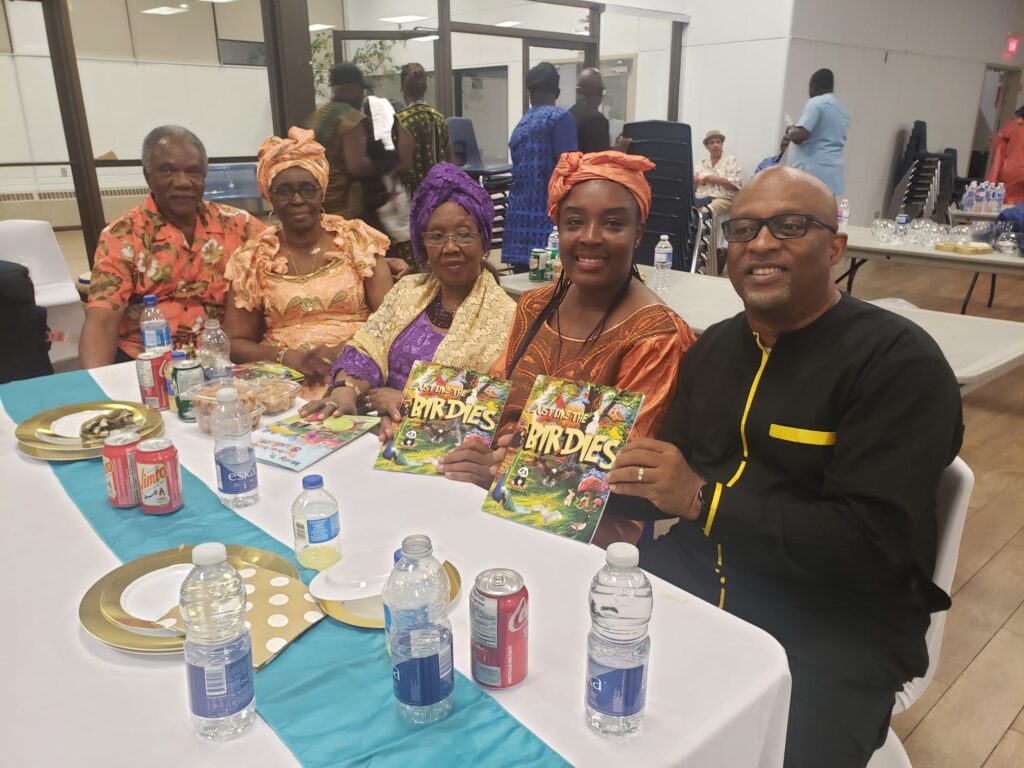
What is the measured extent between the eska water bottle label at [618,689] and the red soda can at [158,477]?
98cm

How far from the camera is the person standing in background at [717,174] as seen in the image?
8.26 meters

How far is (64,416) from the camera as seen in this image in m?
2.01

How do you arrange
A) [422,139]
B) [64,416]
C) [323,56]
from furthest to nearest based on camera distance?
[323,56]
[422,139]
[64,416]

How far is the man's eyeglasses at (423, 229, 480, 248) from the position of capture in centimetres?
218

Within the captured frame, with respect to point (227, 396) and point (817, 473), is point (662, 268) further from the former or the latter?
point (227, 396)

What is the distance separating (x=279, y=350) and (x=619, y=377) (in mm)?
1424

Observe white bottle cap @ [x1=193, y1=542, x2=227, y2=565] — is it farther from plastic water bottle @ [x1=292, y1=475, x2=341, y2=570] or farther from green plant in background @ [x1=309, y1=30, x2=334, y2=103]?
green plant in background @ [x1=309, y1=30, x2=334, y2=103]

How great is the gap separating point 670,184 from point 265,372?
2.98m

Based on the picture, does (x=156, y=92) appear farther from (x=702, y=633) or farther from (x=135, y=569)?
(x=702, y=633)

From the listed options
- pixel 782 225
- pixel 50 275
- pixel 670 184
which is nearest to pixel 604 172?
pixel 782 225

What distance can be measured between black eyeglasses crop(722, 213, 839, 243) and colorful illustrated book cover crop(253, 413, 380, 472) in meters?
1.05

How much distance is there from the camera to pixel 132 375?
245 cm

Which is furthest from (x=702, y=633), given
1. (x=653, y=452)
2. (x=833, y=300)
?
(x=833, y=300)

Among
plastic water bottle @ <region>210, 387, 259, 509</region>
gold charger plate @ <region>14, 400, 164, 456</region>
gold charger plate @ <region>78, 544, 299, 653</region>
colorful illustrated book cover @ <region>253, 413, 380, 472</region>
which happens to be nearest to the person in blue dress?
colorful illustrated book cover @ <region>253, 413, 380, 472</region>
